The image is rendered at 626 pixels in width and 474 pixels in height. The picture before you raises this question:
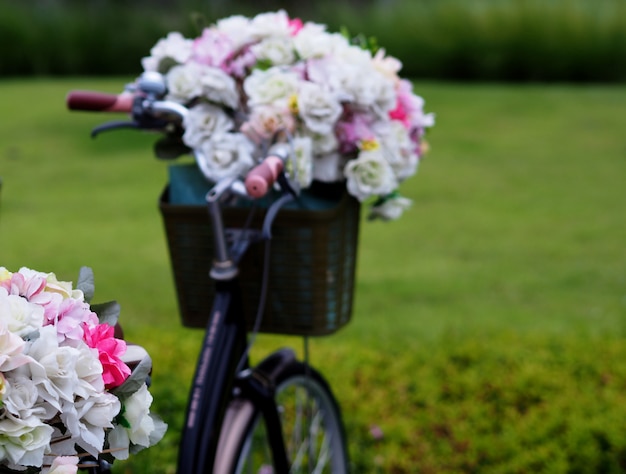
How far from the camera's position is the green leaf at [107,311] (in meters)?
1.40

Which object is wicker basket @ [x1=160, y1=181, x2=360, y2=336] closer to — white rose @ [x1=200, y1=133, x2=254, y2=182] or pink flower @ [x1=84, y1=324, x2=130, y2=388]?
white rose @ [x1=200, y1=133, x2=254, y2=182]

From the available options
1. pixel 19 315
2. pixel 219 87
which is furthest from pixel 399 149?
pixel 19 315

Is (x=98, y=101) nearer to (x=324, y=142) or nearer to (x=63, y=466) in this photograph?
(x=324, y=142)

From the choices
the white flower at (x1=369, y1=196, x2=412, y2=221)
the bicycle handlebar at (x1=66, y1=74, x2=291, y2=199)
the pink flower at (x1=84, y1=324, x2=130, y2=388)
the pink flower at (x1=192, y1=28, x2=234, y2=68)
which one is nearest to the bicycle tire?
the white flower at (x1=369, y1=196, x2=412, y2=221)

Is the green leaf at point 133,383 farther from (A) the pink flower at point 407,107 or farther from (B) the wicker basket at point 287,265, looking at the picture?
(A) the pink flower at point 407,107

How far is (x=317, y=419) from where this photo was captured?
9.35ft

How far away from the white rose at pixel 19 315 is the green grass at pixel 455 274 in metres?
0.51

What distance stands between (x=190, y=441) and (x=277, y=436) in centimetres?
39

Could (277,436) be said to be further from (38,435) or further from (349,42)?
(38,435)

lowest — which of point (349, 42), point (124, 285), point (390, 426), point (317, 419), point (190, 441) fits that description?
point (124, 285)

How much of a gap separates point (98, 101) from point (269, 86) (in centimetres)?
45

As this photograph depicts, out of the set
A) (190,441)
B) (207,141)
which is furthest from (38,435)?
(207,141)

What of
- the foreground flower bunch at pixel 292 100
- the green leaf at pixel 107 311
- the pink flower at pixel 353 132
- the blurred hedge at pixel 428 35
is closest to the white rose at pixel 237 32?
the foreground flower bunch at pixel 292 100

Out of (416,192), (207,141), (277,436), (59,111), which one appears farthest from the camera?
(59,111)
